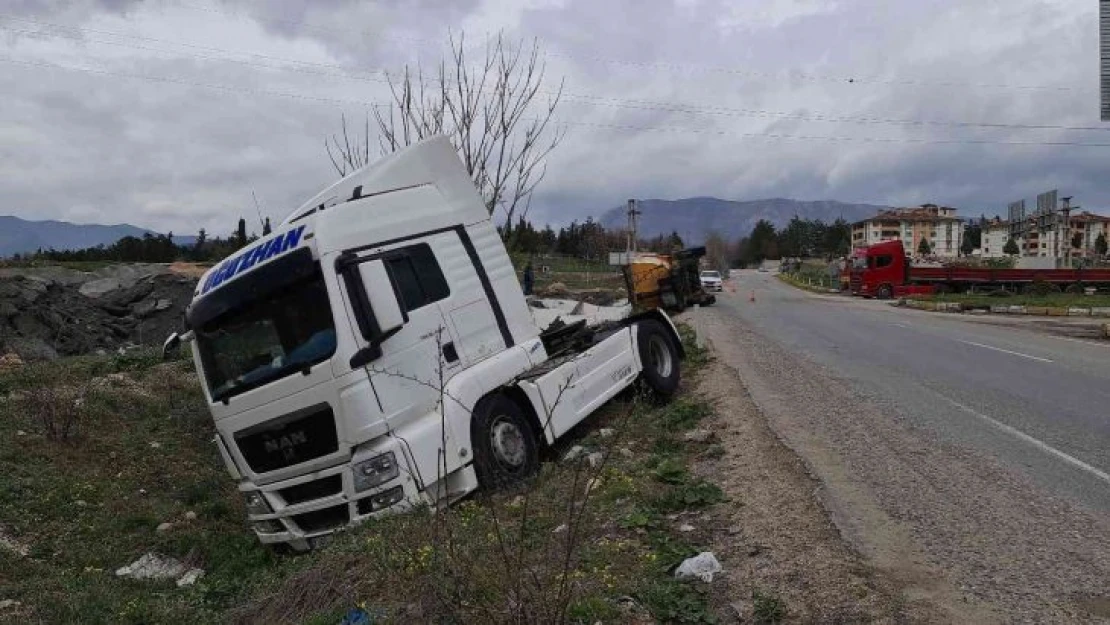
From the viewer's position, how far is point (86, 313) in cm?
2567

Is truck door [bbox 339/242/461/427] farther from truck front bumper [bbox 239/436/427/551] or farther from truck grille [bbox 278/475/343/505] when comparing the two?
truck grille [bbox 278/475/343/505]

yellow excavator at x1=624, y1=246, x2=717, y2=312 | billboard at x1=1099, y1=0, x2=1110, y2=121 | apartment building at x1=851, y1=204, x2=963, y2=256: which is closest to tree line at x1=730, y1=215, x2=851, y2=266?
apartment building at x1=851, y1=204, x2=963, y2=256

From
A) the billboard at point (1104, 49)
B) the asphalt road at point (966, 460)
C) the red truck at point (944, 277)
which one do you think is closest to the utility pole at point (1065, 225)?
the red truck at point (944, 277)

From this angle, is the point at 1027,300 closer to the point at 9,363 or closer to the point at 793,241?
the point at 9,363

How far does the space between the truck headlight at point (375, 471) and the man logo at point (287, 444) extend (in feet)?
1.63

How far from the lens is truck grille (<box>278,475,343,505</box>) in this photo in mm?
6543

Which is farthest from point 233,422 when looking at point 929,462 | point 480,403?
point 929,462

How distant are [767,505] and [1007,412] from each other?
4.59m

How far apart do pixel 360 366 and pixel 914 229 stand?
520 ft

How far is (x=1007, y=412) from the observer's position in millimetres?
9016

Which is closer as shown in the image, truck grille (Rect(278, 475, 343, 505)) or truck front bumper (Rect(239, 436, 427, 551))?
truck front bumper (Rect(239, 436, 427, 551))

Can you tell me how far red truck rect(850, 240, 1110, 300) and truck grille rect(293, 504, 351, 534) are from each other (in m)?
39.5

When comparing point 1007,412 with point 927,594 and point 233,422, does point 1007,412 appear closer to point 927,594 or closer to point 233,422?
point 927,594

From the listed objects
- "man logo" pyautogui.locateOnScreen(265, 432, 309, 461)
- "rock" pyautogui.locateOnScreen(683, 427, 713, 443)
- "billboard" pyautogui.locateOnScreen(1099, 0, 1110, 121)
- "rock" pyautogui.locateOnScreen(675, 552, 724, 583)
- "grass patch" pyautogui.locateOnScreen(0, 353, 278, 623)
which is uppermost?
"billboard" pyautogui.locateOnScreen(1099, 0, 1110, 121)
